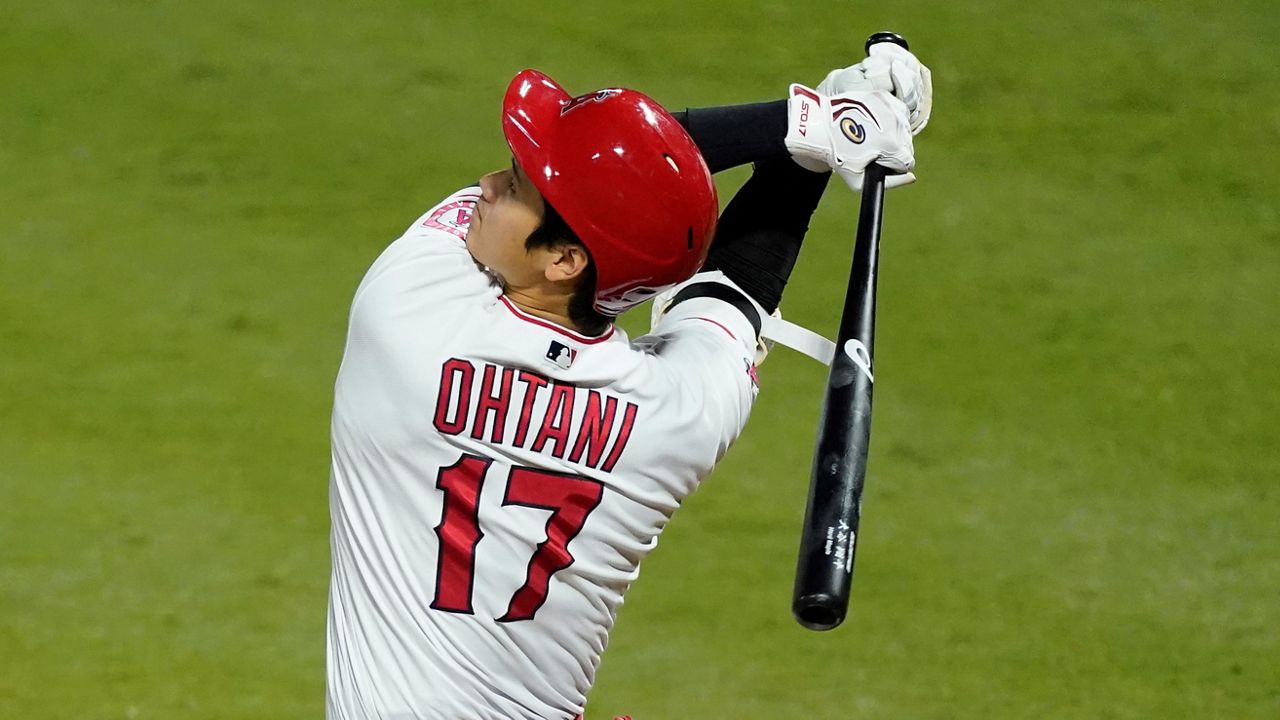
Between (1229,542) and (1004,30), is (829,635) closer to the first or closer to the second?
(1229,542)

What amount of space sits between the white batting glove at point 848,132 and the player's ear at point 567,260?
703mm

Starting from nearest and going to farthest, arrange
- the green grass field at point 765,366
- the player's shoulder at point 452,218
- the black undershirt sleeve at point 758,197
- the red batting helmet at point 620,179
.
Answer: the red batting helmet at point 620,179 → the player's shoulder at point 452,218 → the black undershirt sleeve at point 758,197 → the green grass field at point 765,366

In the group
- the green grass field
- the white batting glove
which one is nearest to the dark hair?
the white batting glove

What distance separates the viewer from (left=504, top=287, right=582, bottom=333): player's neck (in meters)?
2.70

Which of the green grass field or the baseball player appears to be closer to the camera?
the baseball player

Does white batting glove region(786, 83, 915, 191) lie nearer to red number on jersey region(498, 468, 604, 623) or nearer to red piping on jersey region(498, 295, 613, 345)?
red piping on jersey region(498, 295, 613, 345)

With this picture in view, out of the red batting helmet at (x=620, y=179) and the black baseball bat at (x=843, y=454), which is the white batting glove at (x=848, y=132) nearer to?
the black baseball bat at (x=843, y=454)

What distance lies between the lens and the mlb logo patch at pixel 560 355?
2666 mm

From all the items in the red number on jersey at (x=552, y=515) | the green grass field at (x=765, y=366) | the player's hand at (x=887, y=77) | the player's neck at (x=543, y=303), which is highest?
the player's hand at (x=887, y=77)

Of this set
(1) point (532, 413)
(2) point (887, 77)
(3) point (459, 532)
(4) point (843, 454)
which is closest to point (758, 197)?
(2) point (887, 77)

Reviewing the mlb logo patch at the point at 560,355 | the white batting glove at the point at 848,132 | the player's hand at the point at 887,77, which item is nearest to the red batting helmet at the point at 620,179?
the mlb logo patch at the point at 560,355

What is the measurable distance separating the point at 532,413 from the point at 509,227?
0.97 feet

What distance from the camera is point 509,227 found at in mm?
2676

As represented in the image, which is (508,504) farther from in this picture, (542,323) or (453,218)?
(453,218)
